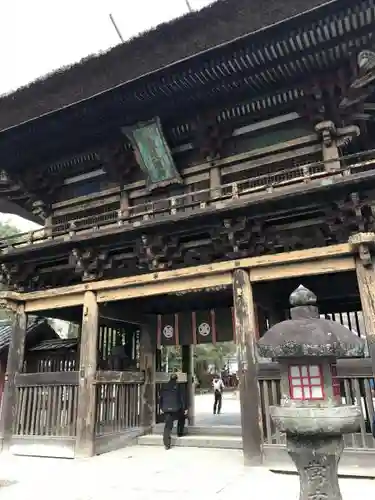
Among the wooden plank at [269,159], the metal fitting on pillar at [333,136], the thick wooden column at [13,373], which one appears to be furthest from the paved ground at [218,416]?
the metal fitting on pillar at [333,136]

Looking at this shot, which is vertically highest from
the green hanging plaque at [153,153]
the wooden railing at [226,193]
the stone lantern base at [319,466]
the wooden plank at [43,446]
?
the green hanging plaque at [153,153]

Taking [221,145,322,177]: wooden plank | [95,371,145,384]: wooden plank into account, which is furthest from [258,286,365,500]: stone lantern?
[95,371,145,384]: wooden plank

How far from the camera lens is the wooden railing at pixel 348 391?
20.9 ft

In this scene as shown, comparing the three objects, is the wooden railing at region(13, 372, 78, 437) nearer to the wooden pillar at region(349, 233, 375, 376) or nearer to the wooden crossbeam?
the wooden crossbeam

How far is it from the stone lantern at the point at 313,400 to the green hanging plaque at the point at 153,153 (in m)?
5.20

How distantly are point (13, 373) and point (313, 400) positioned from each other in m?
7.40

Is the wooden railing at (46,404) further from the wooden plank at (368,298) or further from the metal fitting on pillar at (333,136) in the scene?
the metal fitting on pillar at (333,136)

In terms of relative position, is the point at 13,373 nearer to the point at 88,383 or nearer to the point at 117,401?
the point at 88,383

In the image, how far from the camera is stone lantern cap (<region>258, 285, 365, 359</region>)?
396cm

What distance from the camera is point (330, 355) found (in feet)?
13.3

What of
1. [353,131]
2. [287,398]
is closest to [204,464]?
[287,398]

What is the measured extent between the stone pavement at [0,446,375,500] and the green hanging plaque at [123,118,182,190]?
5.66 metres

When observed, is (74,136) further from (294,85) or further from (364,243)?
Answer: (364,243)

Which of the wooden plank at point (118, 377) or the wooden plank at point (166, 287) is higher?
the wooden plank at point (166, 287)
